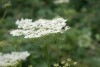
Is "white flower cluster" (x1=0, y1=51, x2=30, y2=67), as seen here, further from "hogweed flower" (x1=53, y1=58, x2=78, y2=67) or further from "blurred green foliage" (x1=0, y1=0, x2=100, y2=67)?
"blurred green foliage" (x1=0, y1=0, x2=100, y2=67)

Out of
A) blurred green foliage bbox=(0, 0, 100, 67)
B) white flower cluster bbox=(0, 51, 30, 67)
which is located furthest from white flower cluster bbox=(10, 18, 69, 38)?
blurred green foliage bbox=(0, 0, 100, 67)

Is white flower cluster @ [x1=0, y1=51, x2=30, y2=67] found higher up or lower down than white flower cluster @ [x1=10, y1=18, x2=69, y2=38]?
lower down

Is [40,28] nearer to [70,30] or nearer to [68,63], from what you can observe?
[68,63]

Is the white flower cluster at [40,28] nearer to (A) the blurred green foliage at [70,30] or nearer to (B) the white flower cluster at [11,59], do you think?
(B) the white flower cluster at [11,59]

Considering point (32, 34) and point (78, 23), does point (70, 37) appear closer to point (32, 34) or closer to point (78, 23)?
point (78, 23)

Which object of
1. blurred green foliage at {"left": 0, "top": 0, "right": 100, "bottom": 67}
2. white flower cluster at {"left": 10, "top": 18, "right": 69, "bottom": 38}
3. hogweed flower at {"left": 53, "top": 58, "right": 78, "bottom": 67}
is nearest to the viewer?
white flower cluster at {"left": 10, "top": 18, "right": 69, "bottom": 38}

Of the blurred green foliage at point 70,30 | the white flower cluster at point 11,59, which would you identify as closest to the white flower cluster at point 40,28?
the white flower cluster at point 11,59

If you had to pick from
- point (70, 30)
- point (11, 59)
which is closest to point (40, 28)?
point (11, 59)

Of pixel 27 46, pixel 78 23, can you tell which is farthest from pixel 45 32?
pixel 78 23

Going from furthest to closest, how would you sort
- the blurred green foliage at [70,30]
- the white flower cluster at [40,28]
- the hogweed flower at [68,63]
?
1. the blurred green foliage at [70,30]
2. the hogweed flower at [68,63]
3. the white flower cluster at [40,28]
